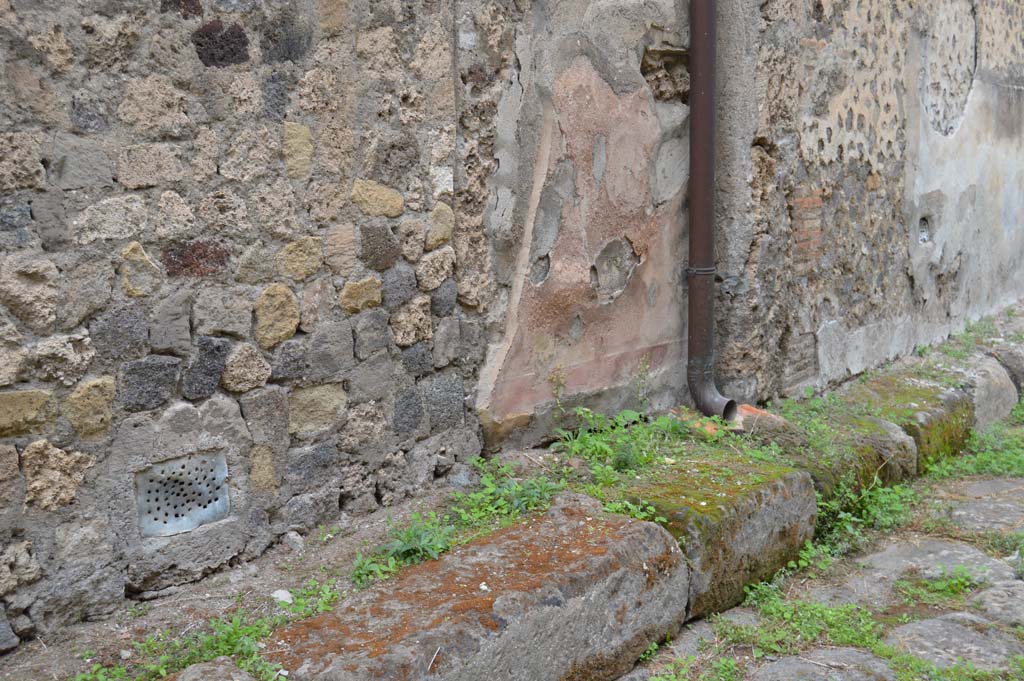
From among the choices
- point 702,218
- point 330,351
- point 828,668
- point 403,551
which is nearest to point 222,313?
point 330,351

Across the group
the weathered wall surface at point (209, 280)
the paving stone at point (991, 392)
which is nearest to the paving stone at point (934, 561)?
the paving stone at point (991, 392)

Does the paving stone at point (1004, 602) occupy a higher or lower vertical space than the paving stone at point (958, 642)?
lower

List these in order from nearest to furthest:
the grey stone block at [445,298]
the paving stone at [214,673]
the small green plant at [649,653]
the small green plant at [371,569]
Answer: the paving stone at [214,673]
the small green plant at [371,569]
the small green plant at [649,653]
the grey stone block at [445,298]

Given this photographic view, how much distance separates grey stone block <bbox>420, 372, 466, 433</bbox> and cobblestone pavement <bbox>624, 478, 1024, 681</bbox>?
990mm

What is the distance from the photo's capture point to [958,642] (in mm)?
2875

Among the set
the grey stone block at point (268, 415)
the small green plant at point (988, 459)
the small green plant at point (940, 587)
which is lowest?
the small green plant at point (988, 459)

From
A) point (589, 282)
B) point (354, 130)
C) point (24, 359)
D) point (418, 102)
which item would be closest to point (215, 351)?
point (24, 359)

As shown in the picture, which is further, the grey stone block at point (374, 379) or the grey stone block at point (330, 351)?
the grey stone block at point (374, 379)

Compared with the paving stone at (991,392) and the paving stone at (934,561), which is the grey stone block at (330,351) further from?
the paving stone at (991,392)

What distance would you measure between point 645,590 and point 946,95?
4484mm

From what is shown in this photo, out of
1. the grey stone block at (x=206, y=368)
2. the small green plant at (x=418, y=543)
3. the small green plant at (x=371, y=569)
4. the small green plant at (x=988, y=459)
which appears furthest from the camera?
the small green plant at (x=988, y=459)

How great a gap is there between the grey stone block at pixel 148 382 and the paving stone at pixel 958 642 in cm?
228

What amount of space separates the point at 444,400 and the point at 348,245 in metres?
0.65

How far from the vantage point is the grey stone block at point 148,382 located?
2240 mm
